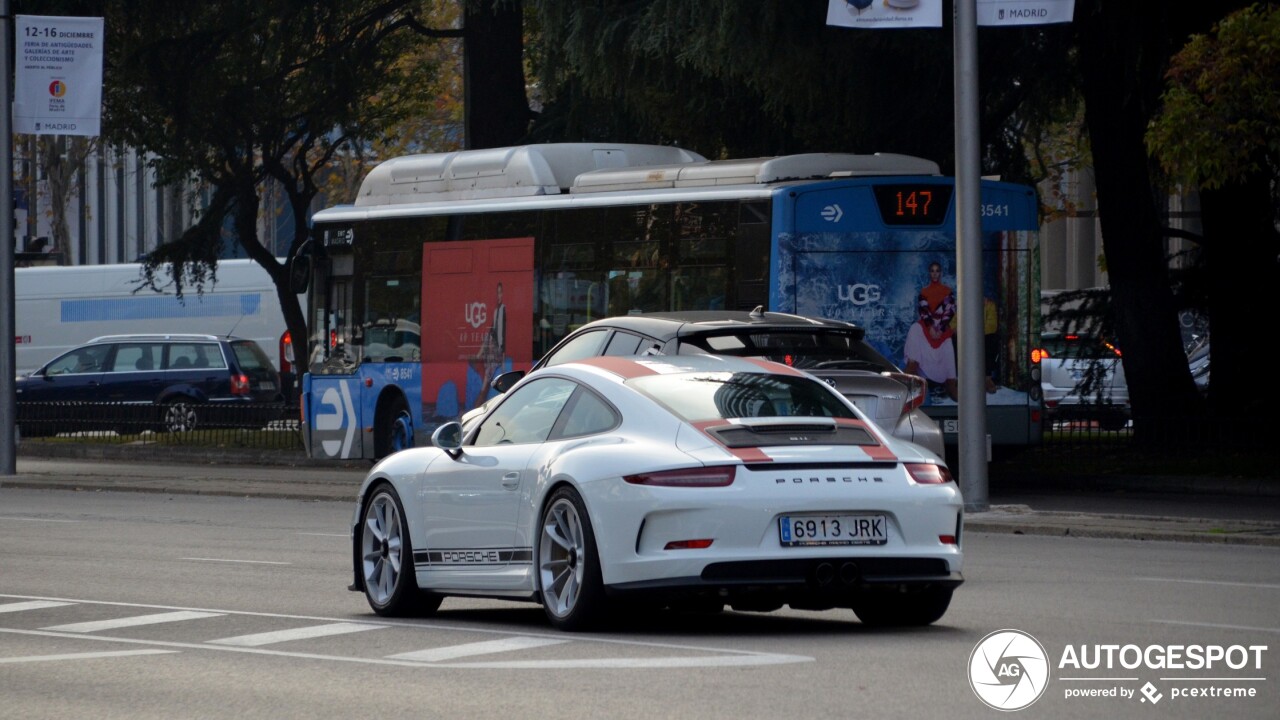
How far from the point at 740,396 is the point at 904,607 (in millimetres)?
1279

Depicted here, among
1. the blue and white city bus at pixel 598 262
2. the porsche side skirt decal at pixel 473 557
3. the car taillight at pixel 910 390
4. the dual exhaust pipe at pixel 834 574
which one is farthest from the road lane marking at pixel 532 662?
the blue and white city bus at pixel 598 262

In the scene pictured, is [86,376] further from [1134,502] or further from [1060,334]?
[1134,502]

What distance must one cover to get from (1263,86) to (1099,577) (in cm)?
730

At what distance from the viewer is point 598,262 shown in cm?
2336

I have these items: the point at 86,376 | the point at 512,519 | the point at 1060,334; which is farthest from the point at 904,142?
the point at 86,376

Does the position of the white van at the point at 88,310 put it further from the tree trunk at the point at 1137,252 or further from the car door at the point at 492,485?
the car door at the point at 492,485

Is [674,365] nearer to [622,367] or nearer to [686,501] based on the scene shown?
[622,367]

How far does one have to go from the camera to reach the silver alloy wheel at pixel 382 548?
455 inches

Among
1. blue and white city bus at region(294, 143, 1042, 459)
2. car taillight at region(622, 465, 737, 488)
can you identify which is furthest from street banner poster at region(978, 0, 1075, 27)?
car taillight at region(622, 465, 737, 488)

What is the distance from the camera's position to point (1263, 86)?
19.2 meters

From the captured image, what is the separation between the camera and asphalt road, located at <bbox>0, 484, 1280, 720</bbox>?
8.20 meters

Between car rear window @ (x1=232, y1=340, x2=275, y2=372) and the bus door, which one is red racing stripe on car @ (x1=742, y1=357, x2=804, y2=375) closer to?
the bus door

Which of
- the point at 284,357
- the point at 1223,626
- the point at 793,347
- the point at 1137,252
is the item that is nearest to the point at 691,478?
the point at 1223,626

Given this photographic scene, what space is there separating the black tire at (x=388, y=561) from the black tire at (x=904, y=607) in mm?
2315
